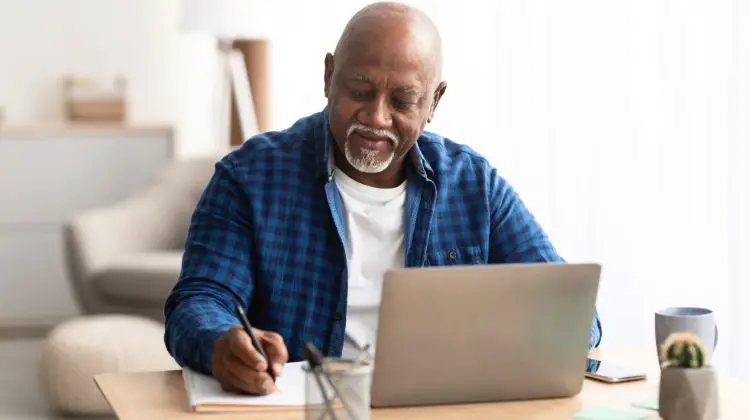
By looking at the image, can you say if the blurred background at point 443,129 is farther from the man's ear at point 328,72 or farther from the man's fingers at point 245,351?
the man's fingers at point 245,351

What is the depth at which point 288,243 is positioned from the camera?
1951 millimetres

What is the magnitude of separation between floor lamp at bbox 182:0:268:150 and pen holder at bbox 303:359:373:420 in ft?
10.5

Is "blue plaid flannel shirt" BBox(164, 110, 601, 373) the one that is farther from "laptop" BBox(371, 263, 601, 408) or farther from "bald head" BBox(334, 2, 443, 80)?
"laptop" BBox(371, 263, 601, 408)

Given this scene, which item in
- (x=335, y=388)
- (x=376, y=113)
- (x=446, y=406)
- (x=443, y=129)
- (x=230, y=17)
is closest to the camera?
(x=335, y=388)

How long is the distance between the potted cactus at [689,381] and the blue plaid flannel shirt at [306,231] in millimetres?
440

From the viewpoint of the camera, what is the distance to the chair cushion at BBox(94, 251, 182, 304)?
3951mm

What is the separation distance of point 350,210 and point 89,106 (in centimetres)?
335

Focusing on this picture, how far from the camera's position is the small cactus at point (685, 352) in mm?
1396

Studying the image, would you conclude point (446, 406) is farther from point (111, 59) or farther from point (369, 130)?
point (111, 59)

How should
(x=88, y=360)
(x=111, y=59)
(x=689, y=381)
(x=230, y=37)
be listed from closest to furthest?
(x=689, y=381), (x=88, y=360), (x=230, y=37), (x=111, y=59)

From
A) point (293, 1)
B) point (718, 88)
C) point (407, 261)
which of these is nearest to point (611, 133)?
point (718, 88)

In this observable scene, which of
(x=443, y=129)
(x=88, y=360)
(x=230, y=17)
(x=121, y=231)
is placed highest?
(x=230, y=17)

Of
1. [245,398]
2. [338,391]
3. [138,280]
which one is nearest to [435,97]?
[245,398]

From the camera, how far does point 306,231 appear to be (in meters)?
Answer: 1.96
